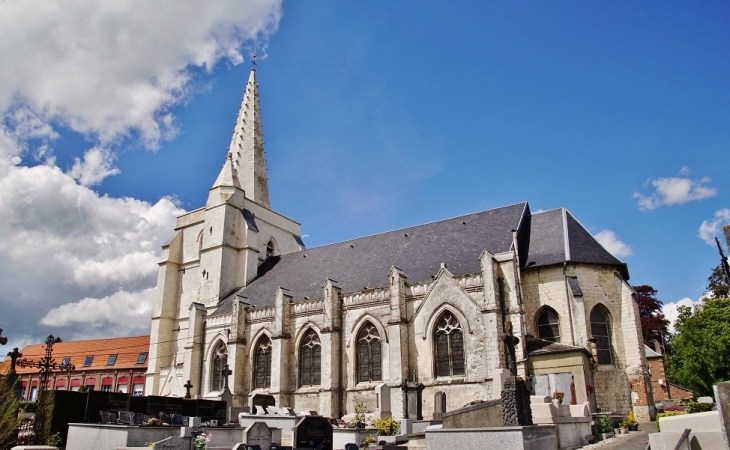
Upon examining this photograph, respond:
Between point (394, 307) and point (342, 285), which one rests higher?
point (342, 285)

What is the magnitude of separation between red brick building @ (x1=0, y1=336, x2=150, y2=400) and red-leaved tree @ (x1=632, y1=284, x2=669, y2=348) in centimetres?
4000

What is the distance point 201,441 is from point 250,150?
2806 cm

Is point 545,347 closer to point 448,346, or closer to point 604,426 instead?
point 448,346

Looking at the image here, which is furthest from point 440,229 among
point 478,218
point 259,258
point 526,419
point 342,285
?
point 526,419

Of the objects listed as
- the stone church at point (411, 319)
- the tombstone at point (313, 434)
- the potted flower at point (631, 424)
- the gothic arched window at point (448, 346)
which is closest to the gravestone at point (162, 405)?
the tombstone at point (313, 434)

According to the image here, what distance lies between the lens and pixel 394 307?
23766 millimetres

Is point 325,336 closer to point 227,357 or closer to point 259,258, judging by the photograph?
point 227,357

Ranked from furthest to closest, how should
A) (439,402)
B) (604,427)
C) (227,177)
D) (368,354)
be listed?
(227,177)
(368,354)
(439,402)
(604,427)

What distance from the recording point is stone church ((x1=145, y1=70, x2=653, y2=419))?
2148 cm

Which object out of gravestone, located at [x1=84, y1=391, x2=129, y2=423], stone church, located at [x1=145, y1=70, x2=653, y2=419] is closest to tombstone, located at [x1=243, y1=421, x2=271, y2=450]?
gravestone, located at [x1=84, y1=391, x2=129, y2=423]

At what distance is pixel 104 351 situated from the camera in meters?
47.7

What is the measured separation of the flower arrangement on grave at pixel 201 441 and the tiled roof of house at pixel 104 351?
104ft

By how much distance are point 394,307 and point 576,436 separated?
33.8 ft

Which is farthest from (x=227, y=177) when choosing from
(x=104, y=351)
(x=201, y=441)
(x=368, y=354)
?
(x=201, y=441)
